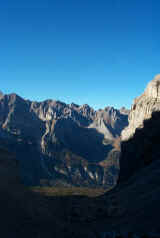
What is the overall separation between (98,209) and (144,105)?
88078mm

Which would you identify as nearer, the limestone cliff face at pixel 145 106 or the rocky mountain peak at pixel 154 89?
the limestone cliff face at pixel 145 106

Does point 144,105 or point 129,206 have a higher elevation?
point 144,105

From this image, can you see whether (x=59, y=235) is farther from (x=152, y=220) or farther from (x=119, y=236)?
(x=152, y=220)

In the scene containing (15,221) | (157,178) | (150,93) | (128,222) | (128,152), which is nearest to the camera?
(15,221)

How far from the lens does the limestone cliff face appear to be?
4609 inches

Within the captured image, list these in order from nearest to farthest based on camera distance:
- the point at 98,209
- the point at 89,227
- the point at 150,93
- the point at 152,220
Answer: the point at 152,220 < the point at 89,227 < the point at 98,209 < the point at 150,93

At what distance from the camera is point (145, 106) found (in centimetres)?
12412

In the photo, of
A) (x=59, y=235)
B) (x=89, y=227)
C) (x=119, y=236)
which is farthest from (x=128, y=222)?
(x=59, y=235)

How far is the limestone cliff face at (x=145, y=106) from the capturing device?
384ft

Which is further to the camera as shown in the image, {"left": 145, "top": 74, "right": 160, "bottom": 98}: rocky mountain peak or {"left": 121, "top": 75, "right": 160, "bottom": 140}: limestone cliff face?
{"left": 145, "top": 74, "right": 160, "bottom": 98}: rocky mountain peak

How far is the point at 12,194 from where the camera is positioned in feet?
117

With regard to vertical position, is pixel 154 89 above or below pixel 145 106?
above

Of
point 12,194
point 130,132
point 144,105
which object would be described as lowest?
point 12,194

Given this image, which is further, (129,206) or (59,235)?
(129,206)
